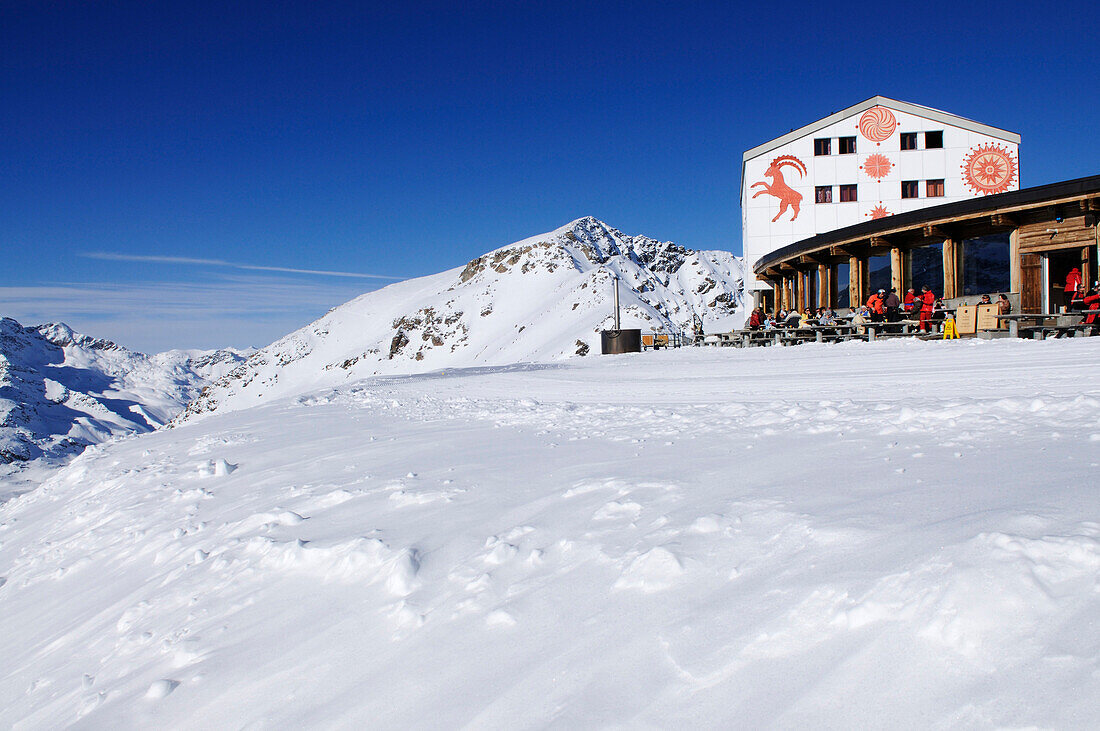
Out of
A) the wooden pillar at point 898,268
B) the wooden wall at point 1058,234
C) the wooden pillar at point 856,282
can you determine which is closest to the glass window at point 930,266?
the wooden pillar at point 856,282

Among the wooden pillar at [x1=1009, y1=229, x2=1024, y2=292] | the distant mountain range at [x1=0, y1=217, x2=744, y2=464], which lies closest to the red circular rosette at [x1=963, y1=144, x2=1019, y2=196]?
the wooden pillar at [x1=1009, y1=229, x2=1024, y2=292]

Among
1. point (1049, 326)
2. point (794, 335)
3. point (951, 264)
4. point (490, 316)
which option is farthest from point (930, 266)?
point (490, 316)

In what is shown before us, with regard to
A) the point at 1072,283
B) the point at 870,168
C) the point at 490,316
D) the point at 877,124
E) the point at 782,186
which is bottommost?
the point at 1072,283

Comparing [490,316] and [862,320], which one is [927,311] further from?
[490,316]

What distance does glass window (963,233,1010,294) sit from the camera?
722 inches

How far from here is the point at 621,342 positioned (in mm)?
23516

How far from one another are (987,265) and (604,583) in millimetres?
21551

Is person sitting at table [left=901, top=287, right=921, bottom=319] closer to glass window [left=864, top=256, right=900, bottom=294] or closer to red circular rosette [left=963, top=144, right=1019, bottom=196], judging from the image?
glass window [left=864, top=256, right=900, bottom=294]

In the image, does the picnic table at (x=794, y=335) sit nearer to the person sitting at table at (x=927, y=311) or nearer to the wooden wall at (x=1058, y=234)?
the person sitting at table at (x=927, y=311)

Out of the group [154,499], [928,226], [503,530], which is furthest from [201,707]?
[928,226]

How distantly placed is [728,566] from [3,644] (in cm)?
427

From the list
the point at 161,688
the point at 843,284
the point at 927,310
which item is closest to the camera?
the point at 161,688

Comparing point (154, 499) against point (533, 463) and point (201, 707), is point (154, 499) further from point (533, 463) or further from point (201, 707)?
point (201, 707)

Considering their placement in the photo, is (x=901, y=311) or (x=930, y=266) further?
(x=930, y=266)
